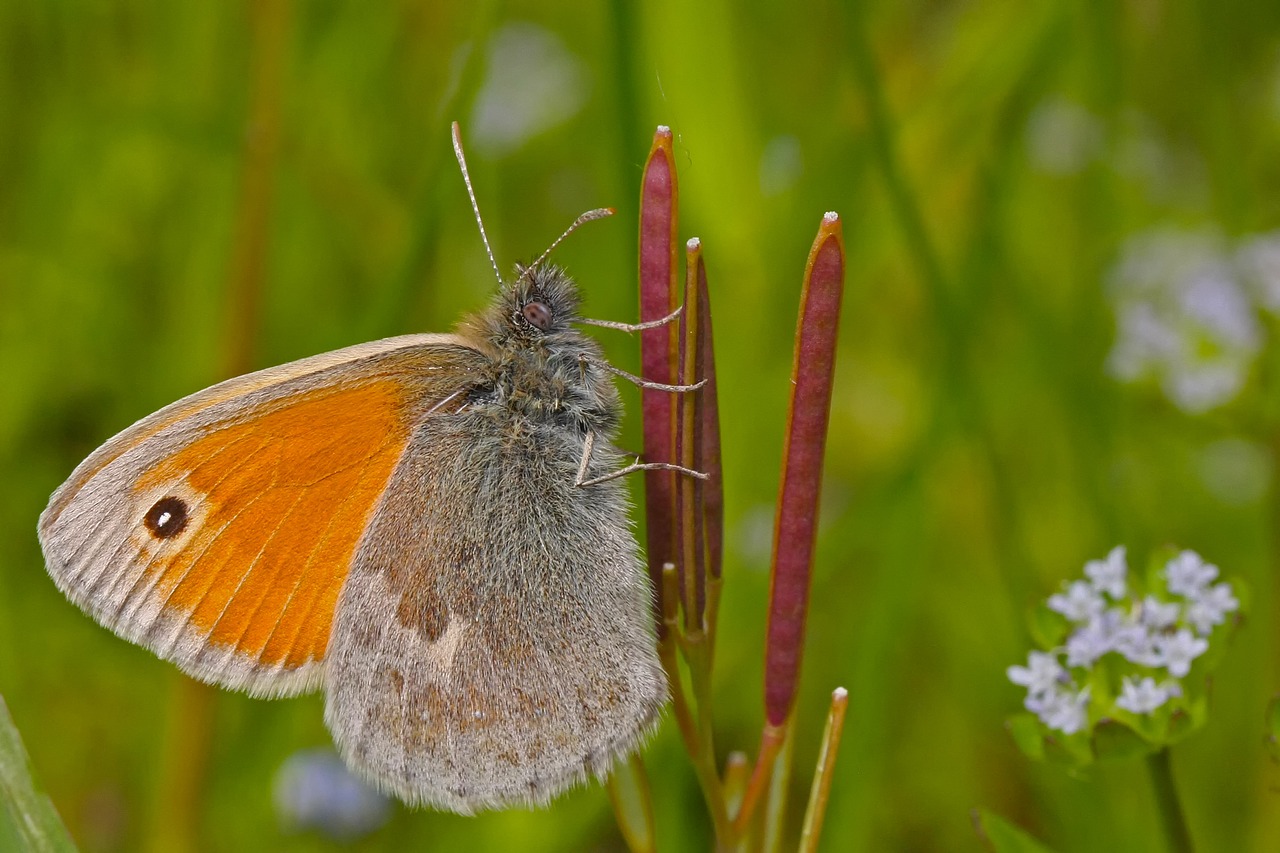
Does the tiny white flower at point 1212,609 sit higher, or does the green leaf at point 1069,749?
the tiny white flower at point 1212,609

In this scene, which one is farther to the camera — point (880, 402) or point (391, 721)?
point (880, 402)

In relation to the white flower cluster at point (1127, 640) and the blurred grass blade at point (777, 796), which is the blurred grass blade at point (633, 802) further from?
the white flower cluster at point (1127, 640)

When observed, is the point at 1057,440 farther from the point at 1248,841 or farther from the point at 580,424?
the point at 580,424

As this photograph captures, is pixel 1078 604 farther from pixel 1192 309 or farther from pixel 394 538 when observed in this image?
pixel 1192 309

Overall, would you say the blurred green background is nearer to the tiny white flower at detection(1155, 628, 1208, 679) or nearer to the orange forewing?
the orange forewing

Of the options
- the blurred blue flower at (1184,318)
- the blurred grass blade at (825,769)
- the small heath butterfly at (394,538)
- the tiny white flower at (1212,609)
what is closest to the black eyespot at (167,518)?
the small heath butterfly at (394,538)

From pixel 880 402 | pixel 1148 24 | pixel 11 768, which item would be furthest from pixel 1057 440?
pixel 11 768

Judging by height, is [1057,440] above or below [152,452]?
below

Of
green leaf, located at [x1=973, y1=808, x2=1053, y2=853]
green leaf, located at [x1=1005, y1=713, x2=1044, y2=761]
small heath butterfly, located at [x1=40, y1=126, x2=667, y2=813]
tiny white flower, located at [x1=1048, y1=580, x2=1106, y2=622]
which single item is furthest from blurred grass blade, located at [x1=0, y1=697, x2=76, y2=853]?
tiny white flower, located at [x1=1048, y1=580, x2=1106, y2=622]
